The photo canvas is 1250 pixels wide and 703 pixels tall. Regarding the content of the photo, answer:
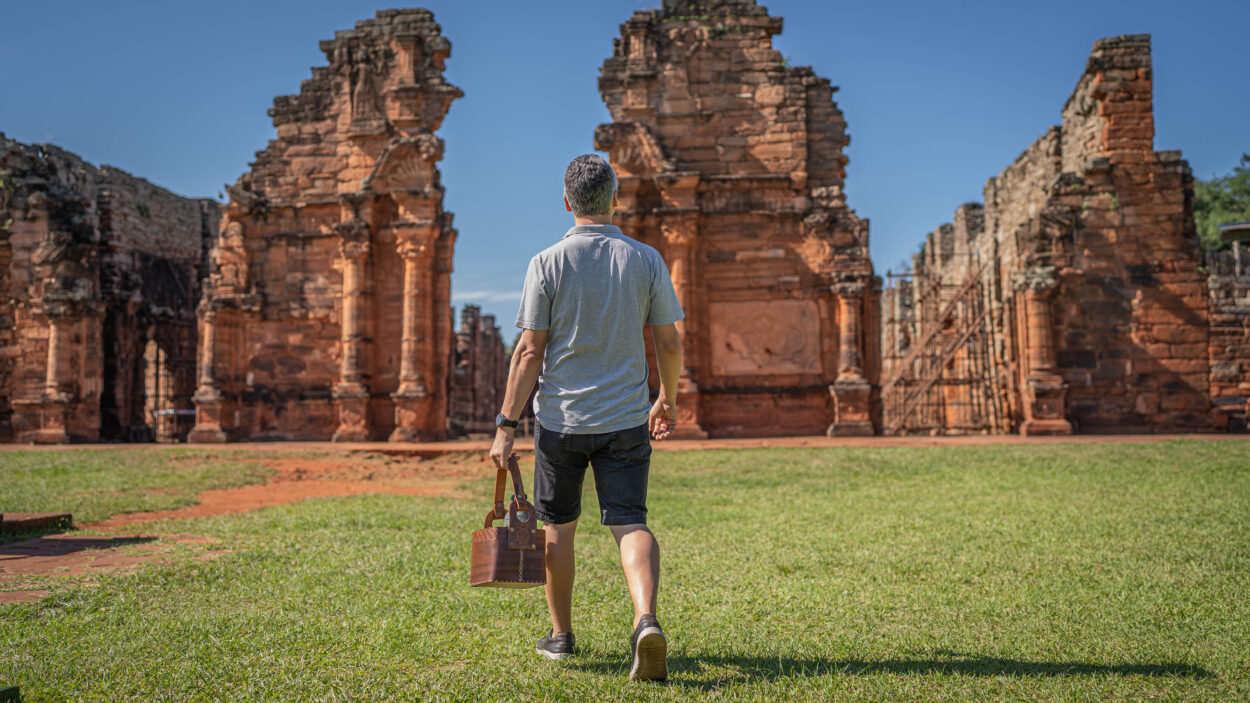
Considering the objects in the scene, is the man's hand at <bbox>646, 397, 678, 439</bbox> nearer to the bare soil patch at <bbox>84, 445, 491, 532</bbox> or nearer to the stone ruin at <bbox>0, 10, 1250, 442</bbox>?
the bare soil patch at <bbox>84, 445, 491, 532</bbox>

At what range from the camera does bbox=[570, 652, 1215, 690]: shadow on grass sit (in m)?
3.39

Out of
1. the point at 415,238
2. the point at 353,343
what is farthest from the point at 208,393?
the point at 415,238

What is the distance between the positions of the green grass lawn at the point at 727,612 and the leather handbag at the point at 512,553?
1.20 ft

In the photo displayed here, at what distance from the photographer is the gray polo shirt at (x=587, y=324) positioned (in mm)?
3488

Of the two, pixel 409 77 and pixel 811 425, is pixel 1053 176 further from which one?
pixel 409 77

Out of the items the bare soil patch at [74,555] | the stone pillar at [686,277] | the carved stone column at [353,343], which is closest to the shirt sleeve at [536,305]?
the bare soil patch at [74,555]

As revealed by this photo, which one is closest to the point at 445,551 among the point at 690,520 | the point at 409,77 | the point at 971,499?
the point at 690,520

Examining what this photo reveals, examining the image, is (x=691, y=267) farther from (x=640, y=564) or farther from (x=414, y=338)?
(x=640, y=564)

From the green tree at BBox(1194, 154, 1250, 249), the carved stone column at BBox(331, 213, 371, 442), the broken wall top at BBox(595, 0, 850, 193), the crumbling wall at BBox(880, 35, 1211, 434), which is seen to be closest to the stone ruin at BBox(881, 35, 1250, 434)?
the crumbling wall at BBox(880, 35, 1211, 434)

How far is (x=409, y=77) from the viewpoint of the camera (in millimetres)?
17906

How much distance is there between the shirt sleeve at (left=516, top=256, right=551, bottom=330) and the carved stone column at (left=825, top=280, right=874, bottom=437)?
13090 mm

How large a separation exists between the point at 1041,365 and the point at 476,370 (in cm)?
2069

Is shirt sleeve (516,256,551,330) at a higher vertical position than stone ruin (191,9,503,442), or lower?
lower

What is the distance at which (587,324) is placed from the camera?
11.6 ft
